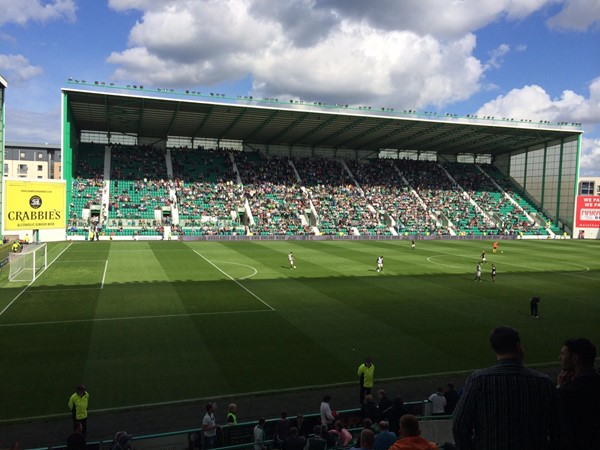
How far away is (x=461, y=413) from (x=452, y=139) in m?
76.8

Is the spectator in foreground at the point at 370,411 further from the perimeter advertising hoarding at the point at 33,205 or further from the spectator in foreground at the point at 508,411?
the perimeter advertising hoarding at the point at 33,205

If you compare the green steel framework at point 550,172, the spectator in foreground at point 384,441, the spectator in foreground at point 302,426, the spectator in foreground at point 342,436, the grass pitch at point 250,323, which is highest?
the green steel framework at point 550,172

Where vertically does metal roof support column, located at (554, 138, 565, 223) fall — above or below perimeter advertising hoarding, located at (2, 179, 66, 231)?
above

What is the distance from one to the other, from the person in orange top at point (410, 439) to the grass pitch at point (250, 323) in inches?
412

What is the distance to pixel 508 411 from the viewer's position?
3203 mm

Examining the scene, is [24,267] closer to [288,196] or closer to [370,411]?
[370,411]

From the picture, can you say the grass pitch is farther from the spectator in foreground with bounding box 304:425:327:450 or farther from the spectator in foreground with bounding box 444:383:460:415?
the spectator in foreground with bounding box 304:425:327:450

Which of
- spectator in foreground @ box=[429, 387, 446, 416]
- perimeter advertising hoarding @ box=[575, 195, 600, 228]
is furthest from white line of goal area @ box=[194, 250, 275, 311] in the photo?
perimeter advertising hoarding @ box=[575, 195, 600, 228]

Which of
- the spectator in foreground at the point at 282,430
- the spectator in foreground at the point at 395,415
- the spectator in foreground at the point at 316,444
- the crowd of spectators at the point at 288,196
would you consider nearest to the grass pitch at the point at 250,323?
the spectator in foreground at the point at 282,430

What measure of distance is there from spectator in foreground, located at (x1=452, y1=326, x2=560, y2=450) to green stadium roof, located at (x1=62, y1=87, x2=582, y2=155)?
55066 millimetres

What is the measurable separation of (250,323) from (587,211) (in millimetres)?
68901

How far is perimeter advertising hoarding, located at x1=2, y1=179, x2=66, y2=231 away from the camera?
3434cm

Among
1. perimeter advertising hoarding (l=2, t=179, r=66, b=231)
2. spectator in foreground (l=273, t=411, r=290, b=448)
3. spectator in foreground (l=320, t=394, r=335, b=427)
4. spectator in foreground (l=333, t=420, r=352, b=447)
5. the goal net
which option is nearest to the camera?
spectator in foreground (l=333, t=420, r=352, b=447)

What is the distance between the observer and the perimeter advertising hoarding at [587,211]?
70250 mm
